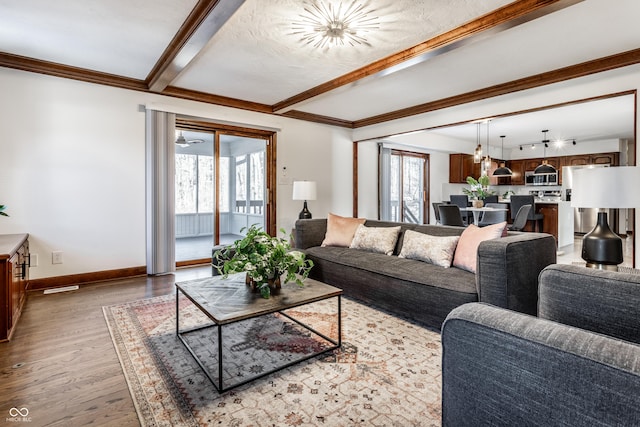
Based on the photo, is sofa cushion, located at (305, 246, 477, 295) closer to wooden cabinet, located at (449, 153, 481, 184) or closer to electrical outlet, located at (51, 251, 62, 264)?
electrical outlet, located at (51, 251, 62, 264)

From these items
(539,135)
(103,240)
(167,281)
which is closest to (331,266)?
(167,281)

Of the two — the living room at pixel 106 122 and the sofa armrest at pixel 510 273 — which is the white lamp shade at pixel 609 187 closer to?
the sofa armrest at pixel 510 273

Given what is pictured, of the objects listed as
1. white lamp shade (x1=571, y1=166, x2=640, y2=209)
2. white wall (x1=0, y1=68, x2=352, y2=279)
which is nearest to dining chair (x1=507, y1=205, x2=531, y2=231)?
white lamp shade (x1=571, y1=166, x2=640, y2=209)

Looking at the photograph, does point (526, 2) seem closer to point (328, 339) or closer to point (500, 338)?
point (500, 338)

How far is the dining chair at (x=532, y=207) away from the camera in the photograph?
6.23m

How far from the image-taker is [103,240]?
3963mm

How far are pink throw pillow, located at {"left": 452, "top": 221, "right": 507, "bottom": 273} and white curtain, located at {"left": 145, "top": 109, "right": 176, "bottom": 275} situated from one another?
344 cm

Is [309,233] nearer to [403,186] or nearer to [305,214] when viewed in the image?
[305,214]

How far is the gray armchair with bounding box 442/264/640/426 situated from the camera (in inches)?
29.9

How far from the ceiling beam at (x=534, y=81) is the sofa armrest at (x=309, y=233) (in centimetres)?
257

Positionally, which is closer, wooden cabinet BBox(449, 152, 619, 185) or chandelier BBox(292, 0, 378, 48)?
chandelier BBox(292, 0, 378, 48)

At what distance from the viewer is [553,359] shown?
2.73 ft

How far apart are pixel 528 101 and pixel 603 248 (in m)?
2.62

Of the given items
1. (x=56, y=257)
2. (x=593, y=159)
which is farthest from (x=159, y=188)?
(x=593, y=159)
